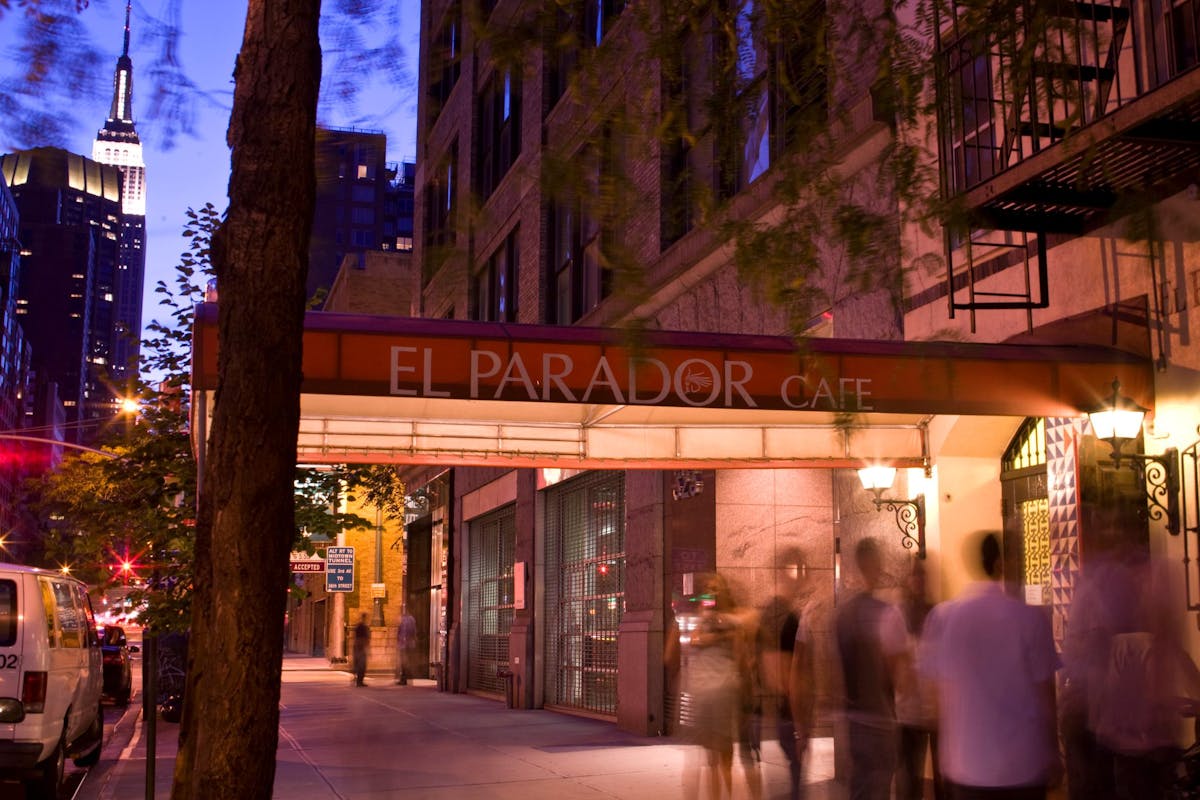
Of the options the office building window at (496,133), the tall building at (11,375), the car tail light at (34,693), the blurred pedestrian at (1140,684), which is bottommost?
the car tail light at (34,693)

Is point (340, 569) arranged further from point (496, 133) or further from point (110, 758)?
point (110, 758)

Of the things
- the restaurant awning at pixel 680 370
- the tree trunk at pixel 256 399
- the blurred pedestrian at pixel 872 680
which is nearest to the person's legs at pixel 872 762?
the blurred pedestrian at pixel 872 680

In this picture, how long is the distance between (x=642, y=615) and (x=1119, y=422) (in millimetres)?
9429

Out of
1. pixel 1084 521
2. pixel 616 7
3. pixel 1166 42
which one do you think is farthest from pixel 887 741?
pixel 616 7

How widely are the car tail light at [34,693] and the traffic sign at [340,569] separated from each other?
24.9 m

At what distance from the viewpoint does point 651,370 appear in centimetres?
936

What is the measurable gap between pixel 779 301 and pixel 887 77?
129 cm

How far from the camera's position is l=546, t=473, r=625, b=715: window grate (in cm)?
1941

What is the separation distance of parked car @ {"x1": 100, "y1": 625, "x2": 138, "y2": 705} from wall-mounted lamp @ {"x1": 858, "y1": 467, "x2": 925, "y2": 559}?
50.3 feet

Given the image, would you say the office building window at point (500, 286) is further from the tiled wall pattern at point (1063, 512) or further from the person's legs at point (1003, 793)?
the person's legs at point (1003, 793)

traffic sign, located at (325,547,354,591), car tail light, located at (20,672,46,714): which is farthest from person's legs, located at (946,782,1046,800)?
traffic sign, located at (325,547,354,591)

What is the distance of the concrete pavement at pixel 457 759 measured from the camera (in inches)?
474

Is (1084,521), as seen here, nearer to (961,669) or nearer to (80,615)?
(961,669)

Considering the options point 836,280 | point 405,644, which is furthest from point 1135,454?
point 405,644
